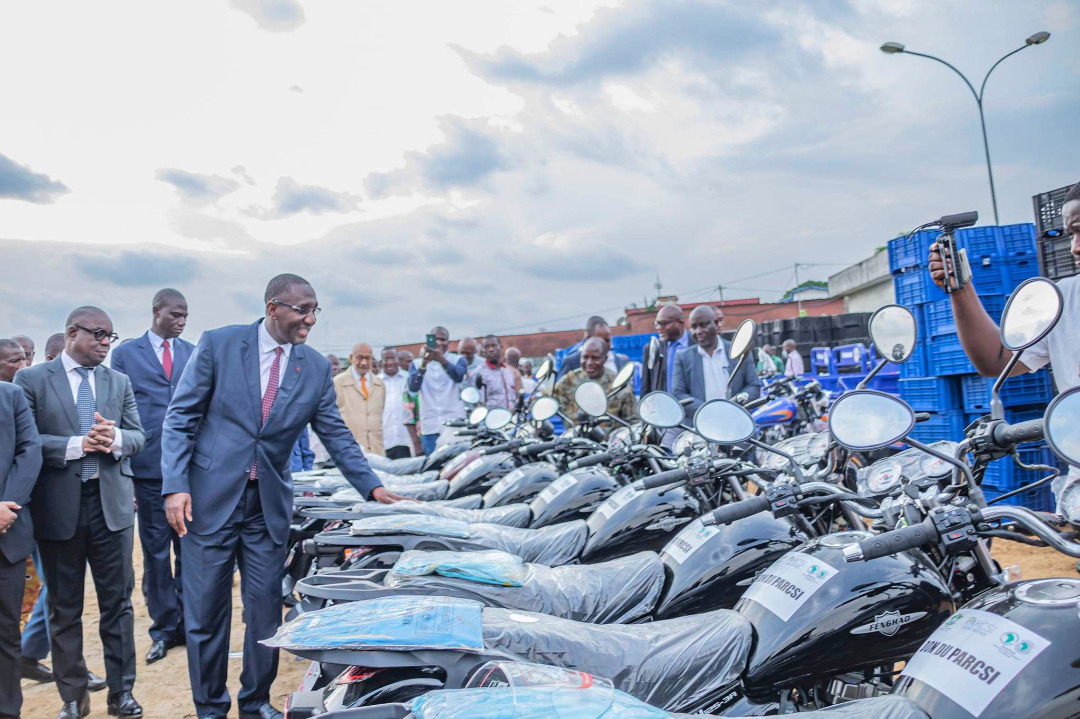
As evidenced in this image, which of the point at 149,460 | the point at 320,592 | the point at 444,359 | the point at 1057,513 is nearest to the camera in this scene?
the point at 1057,513

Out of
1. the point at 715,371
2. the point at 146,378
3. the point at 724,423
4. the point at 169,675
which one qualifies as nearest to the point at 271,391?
the point at 146,378

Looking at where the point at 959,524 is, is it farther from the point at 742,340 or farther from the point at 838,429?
the point at 742,340

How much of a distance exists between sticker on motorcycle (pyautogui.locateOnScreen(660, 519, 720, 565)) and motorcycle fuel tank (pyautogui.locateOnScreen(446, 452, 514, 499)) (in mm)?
2531

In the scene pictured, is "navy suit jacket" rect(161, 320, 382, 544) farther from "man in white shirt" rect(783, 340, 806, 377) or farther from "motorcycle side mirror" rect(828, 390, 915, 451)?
"man in white shirt" rect(783, 340, 806, 377)

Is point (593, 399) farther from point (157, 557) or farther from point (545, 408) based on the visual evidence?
point (157, 557)

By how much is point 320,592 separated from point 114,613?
7.78ft

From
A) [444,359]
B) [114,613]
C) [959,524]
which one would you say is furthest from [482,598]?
[444,359]

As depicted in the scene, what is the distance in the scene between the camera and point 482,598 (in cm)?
216

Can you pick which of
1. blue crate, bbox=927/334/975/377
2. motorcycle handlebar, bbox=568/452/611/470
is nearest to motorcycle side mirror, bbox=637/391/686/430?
motorcycle handlebar, bbox=568/452/611/470

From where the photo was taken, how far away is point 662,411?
3.20 metres

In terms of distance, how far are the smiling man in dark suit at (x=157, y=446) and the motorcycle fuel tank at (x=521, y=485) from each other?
6.88ft

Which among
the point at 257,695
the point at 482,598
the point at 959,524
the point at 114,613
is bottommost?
the point at 257,695

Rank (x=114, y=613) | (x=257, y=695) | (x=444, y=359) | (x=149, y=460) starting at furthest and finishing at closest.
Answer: (x=444, y=359) → (x=149, y=460) → (x=114, y=613) → (x=257, y=695)

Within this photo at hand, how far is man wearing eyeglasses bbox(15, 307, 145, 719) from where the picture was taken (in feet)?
11.5
